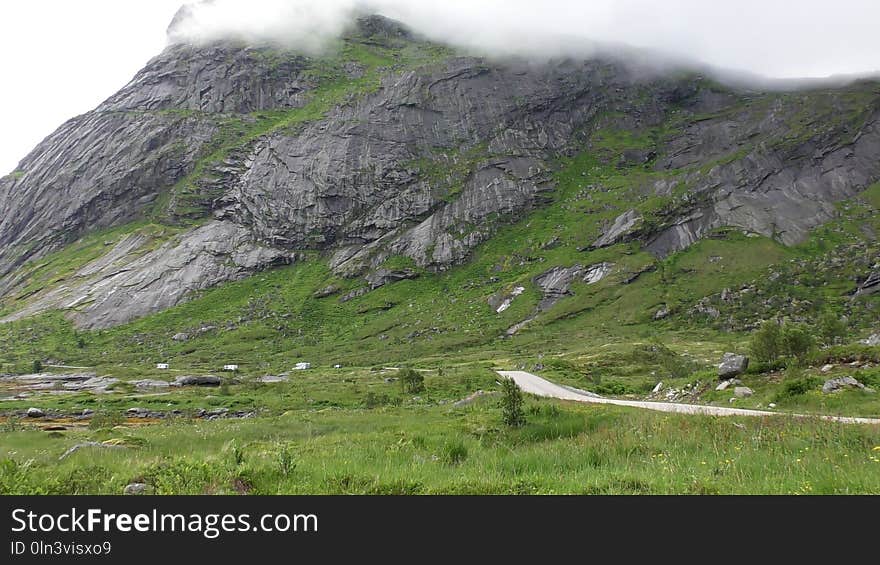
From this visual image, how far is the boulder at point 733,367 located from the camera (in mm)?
27797

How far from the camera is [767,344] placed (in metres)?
29.5

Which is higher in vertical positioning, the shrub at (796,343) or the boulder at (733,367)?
the shrub at (796,343)

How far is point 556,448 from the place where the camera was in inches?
384

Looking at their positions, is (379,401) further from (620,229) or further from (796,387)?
(620,229)

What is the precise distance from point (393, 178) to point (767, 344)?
151350 millimetres

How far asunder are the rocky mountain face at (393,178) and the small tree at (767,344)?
105753 millimetres

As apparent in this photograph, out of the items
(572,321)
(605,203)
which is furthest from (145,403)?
(605,203)

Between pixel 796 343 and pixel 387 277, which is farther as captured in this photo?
pixel 387 277

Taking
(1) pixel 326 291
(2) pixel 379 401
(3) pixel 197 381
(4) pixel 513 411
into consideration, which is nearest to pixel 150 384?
(3) pixel 197 381

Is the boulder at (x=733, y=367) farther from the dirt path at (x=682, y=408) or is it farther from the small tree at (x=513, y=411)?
the small tree at (x=513, y=411)

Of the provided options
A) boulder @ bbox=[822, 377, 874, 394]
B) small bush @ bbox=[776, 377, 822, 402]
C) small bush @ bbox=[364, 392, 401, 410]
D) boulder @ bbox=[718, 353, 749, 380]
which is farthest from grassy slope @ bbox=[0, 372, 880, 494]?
small bush @ bbox=[364, 392, 401, 410]

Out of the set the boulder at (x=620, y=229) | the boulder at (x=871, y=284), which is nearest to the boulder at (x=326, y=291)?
the boulder at (x=620, y=229)

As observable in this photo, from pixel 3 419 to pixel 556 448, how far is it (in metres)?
53.0

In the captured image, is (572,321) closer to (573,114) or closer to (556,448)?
(556,448)
